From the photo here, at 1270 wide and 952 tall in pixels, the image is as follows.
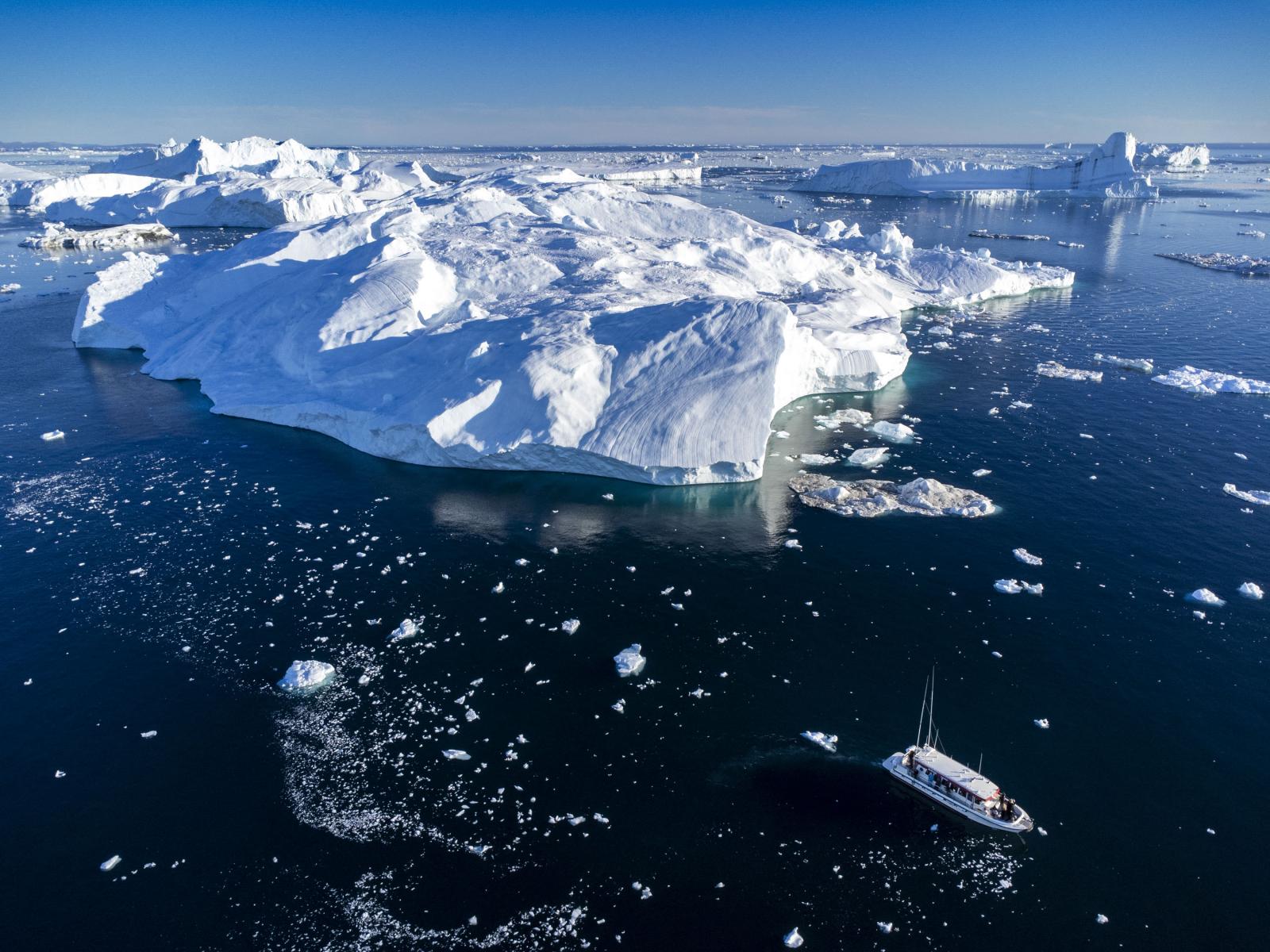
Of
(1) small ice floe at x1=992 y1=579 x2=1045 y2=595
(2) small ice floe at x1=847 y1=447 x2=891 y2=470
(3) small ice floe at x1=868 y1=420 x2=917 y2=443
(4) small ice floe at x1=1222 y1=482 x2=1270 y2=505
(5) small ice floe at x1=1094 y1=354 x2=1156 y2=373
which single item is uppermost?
(5) small ice floe at x1=1094 y1=354 x2=1156 y2=373

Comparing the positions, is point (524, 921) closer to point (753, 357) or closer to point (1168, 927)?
point (1168, 927)

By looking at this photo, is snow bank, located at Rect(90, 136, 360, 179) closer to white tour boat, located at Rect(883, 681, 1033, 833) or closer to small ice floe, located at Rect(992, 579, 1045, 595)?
small ice floe, located at Rect(992, 579, 1045, 595)

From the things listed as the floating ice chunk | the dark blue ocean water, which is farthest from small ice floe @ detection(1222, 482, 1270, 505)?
the floating ice chunk

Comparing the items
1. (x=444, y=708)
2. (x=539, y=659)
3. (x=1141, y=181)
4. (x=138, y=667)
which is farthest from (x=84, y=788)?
(x=1141, y=181)

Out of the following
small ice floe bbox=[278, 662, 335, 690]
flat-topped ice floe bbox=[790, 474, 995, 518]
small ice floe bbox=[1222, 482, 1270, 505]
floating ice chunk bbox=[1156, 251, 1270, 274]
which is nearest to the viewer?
small ice floe bbox=[278, 662, 335, 690]

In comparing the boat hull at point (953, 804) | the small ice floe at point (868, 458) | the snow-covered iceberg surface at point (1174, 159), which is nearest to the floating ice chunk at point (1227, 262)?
the small ice floe at point (868, 458)

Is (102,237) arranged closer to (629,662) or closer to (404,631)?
(404,631)
